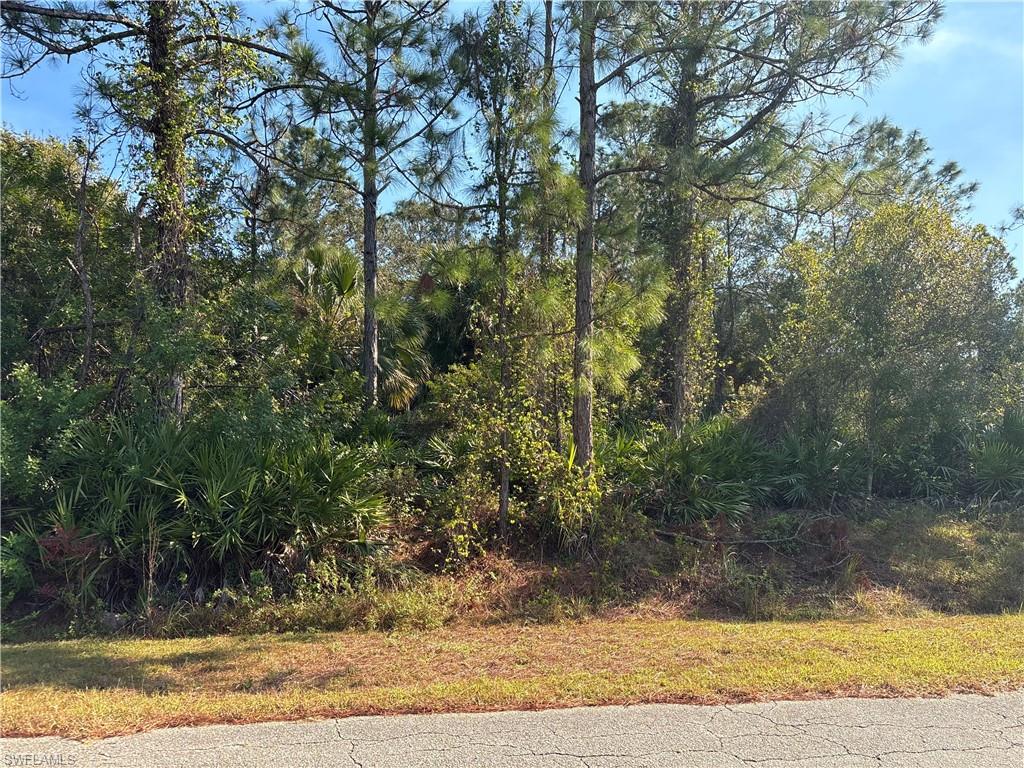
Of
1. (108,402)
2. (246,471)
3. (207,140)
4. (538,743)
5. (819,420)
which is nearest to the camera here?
(538,743)

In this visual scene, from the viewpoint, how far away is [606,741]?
154 inches

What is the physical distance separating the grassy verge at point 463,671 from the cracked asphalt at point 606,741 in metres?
0.19

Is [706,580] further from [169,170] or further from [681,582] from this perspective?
[169,170]

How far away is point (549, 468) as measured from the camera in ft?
29.7

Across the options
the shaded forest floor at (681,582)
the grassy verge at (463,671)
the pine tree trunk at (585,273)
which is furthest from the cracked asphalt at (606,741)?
the pine tree trunk at (585,273)

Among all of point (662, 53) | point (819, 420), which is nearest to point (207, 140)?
point (662, 53)

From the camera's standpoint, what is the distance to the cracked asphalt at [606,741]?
3.67m

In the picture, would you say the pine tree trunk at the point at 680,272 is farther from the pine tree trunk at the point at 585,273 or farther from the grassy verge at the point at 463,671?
the grassy verge at the point at 463,671

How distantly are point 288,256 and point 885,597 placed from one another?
11.6m

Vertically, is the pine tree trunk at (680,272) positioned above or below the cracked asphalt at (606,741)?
above

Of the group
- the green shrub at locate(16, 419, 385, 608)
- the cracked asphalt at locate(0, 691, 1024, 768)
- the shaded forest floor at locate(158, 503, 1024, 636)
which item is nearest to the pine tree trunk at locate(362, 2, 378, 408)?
the green shrub at locate(16, 419, 385, 608)


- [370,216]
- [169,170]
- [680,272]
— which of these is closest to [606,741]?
[169,170]

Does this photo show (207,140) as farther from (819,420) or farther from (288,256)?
(819,420)

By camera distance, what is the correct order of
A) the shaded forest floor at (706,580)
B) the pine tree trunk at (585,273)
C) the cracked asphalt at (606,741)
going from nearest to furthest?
1. the cracked asphalt at (606,741)
2. the shaded forest floor at (706,580)
3. the pine tree trunk at (585,273)
